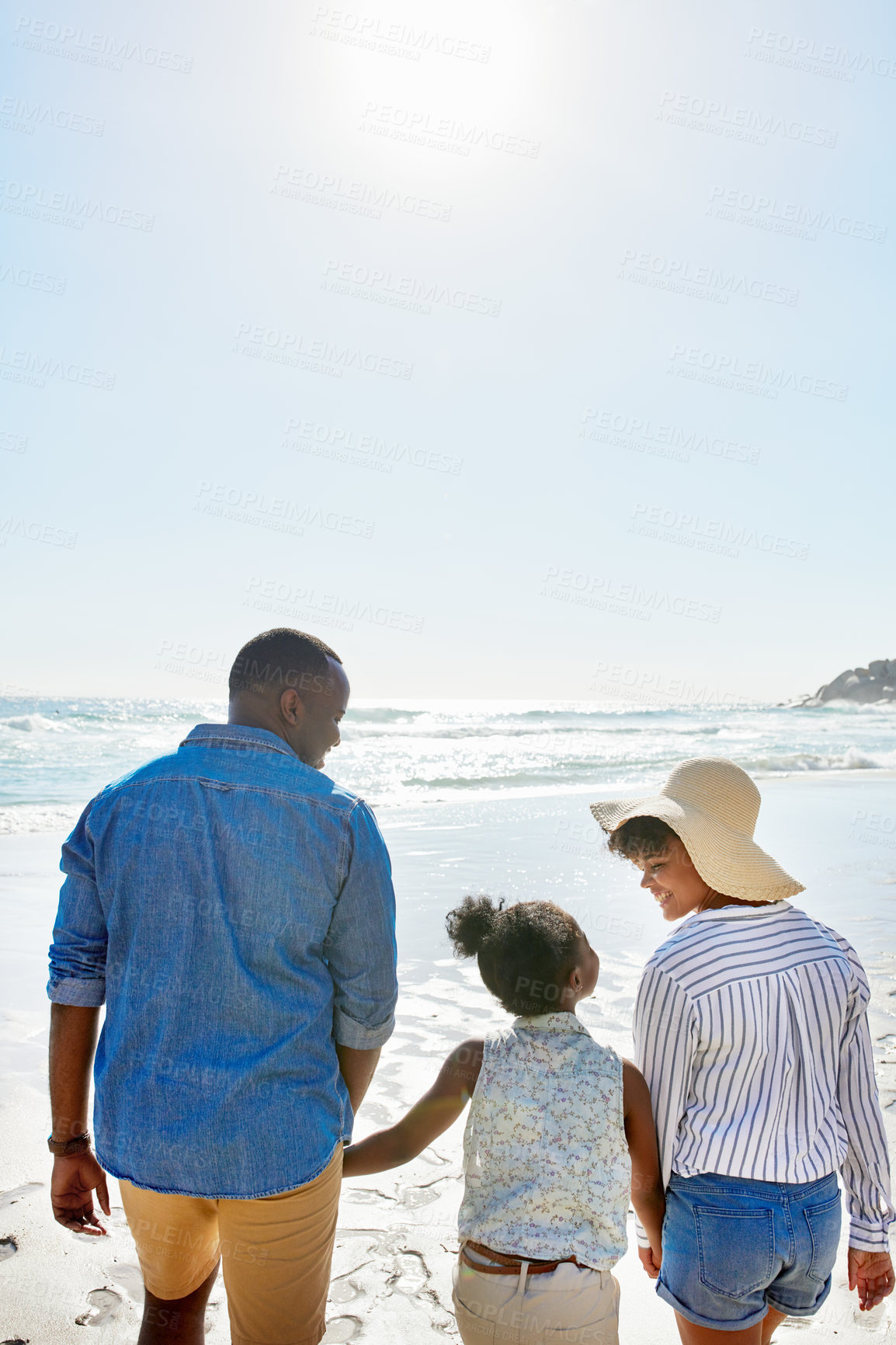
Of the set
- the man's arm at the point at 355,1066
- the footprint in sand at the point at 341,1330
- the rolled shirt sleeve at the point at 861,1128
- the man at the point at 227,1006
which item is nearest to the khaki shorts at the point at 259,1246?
the man at the point at 227,1006

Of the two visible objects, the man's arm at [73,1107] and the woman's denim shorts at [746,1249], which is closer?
the woman's denim shorts at [746,1249]

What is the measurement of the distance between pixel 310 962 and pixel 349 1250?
170cm

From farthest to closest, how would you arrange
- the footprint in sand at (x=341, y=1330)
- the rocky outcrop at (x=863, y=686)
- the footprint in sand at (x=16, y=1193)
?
1. the rocky outcrop at (x=863, y=686)
2. the footprint in sand at (x=16, y=1193)
3. the footprint in sand at (x=341, y=1330)

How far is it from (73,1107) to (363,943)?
2.35 feet

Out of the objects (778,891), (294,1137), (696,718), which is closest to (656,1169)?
(778,891)

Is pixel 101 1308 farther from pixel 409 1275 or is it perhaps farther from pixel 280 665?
pixel 280 665

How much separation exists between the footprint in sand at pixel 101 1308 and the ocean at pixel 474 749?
9195mm

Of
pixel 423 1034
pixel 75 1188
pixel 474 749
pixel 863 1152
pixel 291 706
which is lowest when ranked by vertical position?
pixel 474 749

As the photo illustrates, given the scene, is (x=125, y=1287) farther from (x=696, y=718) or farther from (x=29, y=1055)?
(x=696, y=718)

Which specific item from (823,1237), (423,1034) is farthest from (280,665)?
(423,1034)

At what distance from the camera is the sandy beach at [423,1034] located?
8.16ft

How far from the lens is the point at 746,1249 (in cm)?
162

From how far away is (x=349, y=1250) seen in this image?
278 cm

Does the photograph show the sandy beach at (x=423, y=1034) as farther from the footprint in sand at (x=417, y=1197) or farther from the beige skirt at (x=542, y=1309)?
the beige skirt at (x=542, y=1309)
